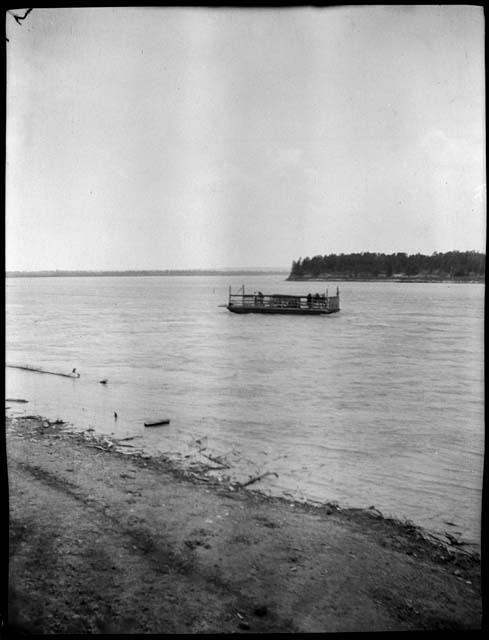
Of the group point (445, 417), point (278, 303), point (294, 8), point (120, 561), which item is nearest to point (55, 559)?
point (120, 561)

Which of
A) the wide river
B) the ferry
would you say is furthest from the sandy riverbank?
the ferry

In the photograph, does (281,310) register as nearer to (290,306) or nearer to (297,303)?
(290,306)

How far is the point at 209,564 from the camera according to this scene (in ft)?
8.23

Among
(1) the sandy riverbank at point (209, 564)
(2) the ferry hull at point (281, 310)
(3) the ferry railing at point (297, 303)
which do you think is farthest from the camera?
(3) the ferry railing at point (297, 303)

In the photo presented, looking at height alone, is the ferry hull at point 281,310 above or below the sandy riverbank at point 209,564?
above

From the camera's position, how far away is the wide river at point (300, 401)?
454 cm

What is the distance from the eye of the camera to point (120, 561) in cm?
240

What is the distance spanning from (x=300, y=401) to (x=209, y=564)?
6.28m

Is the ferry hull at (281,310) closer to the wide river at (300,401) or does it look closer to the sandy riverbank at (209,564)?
the wide river at (300,401)

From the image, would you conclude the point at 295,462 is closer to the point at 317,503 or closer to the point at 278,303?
the point at 317,503

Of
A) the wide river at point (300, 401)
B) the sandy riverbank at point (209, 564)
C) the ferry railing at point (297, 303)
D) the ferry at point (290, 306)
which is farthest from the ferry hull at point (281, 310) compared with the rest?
the sandy riverbank at point (209, 564)

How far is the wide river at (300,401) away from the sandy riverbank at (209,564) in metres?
0.74

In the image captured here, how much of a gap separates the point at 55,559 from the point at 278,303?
69.6 ft

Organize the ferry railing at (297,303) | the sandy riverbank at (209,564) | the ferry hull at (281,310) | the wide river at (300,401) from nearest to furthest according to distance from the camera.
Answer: the sandy riverbank at (209,564)
the wide river at (300,401)
the ferry hull at (281,310)
the ferry railing at (297,303)
